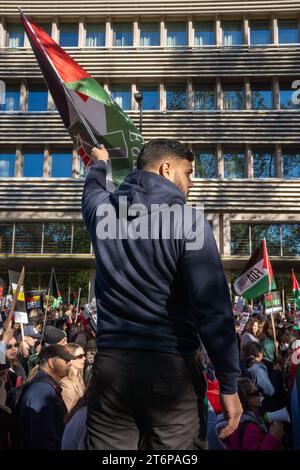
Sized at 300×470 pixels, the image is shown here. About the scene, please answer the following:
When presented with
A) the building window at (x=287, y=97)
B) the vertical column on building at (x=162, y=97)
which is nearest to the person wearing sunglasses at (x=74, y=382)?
the vertical column on building at (x=162, y=97)

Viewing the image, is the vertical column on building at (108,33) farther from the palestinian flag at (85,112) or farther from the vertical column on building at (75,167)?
the palestinian flag at (85,112)

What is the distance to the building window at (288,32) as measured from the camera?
2844 cm

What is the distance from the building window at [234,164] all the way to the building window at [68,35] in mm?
10483

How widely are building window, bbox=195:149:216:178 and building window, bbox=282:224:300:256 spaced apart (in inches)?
183

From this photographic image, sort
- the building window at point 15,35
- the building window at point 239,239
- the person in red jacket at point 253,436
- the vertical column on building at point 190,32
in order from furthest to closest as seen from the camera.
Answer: the building window at point 15,35, the vertical column on building at point 190,32, the building window at point 239,239, the person in red jacket at point 253,436

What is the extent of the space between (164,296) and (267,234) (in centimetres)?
2524

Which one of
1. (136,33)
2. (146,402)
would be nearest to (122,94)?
(136,33)

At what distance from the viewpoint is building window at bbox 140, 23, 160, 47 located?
29000 mm

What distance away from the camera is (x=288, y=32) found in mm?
28547

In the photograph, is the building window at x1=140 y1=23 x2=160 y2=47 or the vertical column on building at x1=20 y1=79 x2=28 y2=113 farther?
the building window at x1=140 y1=23 x2=160 y2=47

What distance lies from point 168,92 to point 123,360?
27.9 metres

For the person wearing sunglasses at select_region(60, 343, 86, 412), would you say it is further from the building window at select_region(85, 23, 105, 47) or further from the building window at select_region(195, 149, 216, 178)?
the building window at select_region(85, 23, 105, 47)

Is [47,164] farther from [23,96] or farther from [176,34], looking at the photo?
[176,34]

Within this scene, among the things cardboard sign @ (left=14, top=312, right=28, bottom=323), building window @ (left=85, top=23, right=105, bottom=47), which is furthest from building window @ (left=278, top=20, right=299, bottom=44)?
cardboard sign @ (left=14, top=312, right=28, bottom=323)
